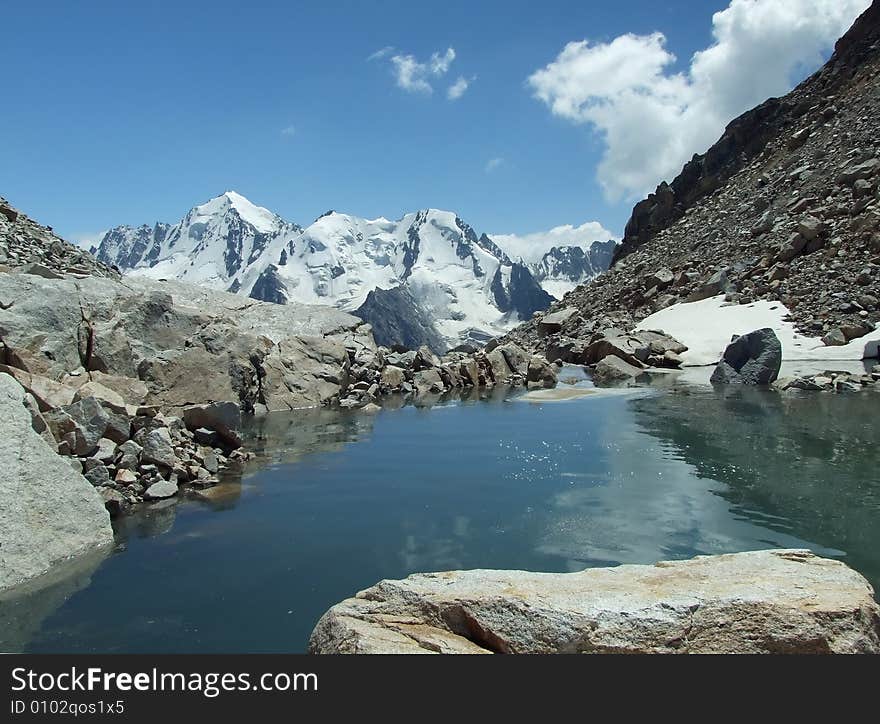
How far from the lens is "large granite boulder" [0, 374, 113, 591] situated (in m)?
9.35

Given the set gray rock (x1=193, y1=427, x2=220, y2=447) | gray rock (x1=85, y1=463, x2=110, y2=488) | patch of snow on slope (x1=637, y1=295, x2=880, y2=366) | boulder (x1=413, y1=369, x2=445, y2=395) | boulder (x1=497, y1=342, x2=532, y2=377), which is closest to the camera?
gray rock (x1=85, y1=463, x2=110, y2=488)

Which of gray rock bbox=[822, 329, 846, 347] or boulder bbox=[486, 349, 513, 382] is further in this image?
boulder bbox=[486, 349, 513, 382]

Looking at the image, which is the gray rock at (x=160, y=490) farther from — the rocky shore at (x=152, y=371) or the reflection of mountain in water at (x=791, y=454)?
the reflection of mountain in water at (x=791, y=454)

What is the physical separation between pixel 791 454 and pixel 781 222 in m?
44.2

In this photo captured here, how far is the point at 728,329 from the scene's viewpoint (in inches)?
1747

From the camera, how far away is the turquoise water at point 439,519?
8.51 m

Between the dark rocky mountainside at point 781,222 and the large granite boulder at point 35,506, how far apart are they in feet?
123

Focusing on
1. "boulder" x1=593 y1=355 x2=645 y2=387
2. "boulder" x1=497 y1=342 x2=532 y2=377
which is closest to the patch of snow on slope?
"boulder" x1=593 y1=355 x2=645 y2=387

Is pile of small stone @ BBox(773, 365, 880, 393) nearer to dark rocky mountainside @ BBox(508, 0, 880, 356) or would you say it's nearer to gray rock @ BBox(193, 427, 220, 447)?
dark rocky mountainside @ BBox(508, 0, 880, 356)

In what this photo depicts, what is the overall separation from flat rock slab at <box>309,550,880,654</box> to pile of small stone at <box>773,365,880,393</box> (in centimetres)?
2514

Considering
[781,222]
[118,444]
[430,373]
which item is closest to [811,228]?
[781,222]

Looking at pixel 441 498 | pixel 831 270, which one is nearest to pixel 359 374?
pixel 441 498

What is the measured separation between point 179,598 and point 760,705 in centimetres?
723

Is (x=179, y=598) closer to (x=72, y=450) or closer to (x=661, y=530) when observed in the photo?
(x=72, y=450)
